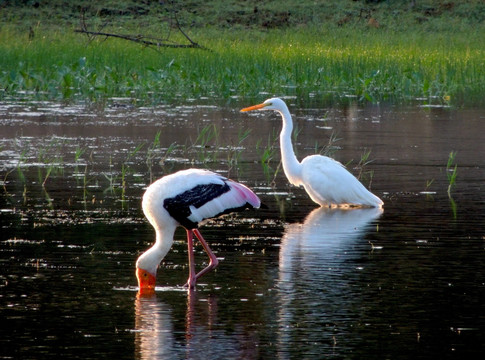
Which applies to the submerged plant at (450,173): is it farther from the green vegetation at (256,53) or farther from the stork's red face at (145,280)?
the green vegetation at (256,53)

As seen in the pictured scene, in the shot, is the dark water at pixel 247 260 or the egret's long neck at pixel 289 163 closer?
the dark water at pixel 247 260

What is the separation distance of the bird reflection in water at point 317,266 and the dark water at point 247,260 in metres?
0.01

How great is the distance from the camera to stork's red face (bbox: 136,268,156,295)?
6.96 m

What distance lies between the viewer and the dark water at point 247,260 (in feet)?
19.2

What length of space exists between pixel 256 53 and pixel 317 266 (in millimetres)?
18228

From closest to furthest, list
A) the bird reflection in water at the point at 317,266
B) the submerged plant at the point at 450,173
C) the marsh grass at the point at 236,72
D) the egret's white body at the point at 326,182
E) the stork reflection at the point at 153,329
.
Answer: the stork reflection at the point at 153,329 → the bird reflection in water at the point at 317,266 → the egret's white body at the point at 326,182 → the submerged plant at the point at 450,173 → the marsh grass at the point at 236,72

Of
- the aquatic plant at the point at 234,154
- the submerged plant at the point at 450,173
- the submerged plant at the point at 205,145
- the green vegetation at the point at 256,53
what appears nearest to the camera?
the submerged plant at the point at 450,173

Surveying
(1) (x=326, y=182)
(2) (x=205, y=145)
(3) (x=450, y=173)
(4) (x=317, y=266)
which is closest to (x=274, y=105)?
(1) (x=326, y=182)

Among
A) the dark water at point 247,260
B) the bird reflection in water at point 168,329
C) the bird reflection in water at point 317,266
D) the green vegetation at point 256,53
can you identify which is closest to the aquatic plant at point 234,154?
the dark water at point 247,260

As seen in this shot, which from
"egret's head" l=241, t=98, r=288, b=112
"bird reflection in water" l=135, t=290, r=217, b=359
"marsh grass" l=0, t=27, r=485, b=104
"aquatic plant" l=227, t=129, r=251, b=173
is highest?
"marsh grass" l=0, t=27, r=485, b=104

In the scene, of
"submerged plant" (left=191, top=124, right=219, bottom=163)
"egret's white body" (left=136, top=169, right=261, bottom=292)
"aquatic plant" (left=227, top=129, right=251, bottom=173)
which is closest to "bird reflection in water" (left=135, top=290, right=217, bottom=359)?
"egret's white body" (left=136, top=169, right=261, bottom=292)

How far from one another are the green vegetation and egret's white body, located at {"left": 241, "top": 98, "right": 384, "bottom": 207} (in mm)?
8956

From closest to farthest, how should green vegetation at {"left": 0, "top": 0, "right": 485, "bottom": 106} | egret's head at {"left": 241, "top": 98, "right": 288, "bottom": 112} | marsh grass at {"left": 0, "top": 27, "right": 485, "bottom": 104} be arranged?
1. egret's head at {"left": 241, "top": 98, "right": 288, "bottom": 112}
2. marsh grass at {"left": 0, "top": 27, "right": 485, "bottom": 104}
3. green vegetation at {"left": 0, "top": 0, "right": 485, "bottom": 106}

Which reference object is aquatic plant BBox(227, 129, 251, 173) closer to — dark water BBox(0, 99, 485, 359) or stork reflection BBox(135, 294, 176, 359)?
dark water BBox(0, 99, 485, 359)
